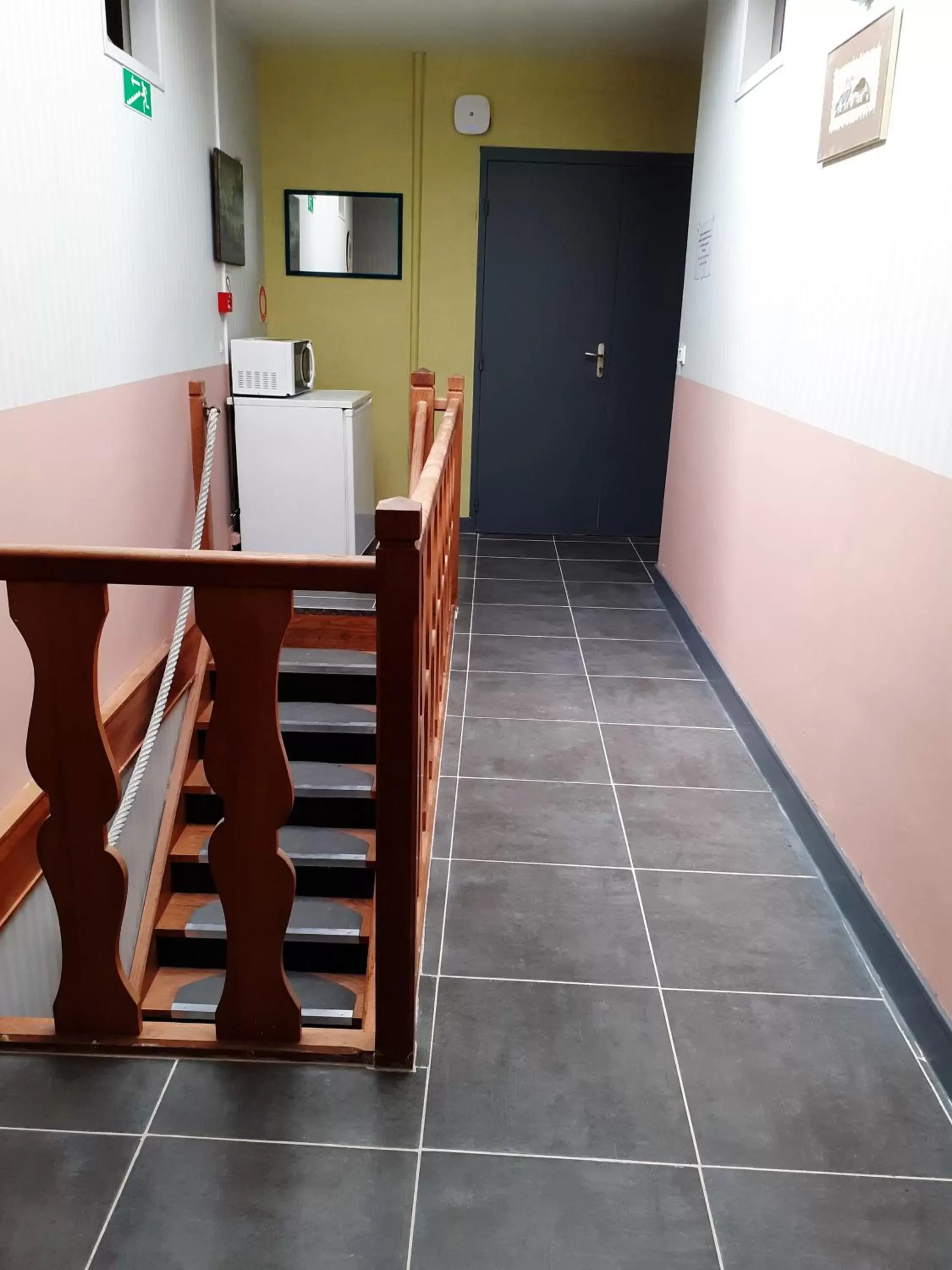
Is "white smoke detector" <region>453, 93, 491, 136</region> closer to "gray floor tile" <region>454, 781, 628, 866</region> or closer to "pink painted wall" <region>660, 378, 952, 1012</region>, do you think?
"pink painted wall" <region>660, 378, 952, 1012</region>

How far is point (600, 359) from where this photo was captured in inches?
230

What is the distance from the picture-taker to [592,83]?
5422 millimetres

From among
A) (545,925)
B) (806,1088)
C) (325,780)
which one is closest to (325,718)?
(325,780)

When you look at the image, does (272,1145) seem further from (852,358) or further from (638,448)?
(638,448)

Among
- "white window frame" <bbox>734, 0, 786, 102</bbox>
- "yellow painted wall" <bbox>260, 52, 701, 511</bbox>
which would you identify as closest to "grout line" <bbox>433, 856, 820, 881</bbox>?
"white window frame" <bbox>734, 0, 786, 102</bbox>

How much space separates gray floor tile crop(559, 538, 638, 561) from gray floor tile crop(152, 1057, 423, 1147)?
13.6ft

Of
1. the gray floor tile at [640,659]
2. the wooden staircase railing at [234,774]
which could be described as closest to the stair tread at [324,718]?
the gray floor tile at [640,659]

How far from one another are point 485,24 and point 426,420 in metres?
2.44

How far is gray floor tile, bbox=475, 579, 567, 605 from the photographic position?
189 inches

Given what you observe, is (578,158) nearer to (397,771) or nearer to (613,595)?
(613,595)

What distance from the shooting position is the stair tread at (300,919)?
3096 mm

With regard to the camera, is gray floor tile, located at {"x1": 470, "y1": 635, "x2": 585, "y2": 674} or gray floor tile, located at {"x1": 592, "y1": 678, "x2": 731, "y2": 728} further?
gray floor tile, located at {"x1": 470, "y1": 635, "x2": 585, "y2": 674}

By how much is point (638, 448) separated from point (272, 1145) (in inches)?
197

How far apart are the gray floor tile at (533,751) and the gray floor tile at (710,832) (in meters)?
0.20
